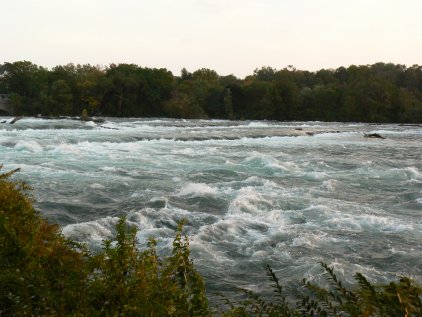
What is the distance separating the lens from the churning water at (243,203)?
8.47m

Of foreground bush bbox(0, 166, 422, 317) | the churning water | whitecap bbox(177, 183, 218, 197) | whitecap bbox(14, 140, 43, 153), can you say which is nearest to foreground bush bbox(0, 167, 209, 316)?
foreground bush bbox(0, 166, 422, 317)

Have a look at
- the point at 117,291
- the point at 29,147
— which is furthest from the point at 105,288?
the point at 29,147

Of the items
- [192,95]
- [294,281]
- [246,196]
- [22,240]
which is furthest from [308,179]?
[192,95]

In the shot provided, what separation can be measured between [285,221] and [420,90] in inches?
3380

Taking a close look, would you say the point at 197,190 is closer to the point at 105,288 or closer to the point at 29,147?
the point at 105,288

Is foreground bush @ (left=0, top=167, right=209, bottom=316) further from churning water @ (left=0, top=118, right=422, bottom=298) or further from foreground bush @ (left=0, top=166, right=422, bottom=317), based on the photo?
churning water @ (left=0, top=118, right=422, bottom=298)

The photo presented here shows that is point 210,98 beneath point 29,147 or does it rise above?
above

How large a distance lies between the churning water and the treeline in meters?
50.4

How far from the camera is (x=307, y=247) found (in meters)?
9.04

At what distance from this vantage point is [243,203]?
39.8ft

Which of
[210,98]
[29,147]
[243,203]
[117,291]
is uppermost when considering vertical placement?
[210,98]

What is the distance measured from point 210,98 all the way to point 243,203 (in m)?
68.5

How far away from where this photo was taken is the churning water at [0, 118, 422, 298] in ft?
27.8

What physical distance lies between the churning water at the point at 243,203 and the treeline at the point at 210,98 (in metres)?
50.4
